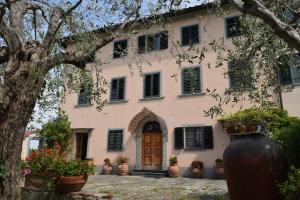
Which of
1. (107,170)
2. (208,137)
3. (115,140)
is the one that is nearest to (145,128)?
(115,140)

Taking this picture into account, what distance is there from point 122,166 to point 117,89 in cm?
478

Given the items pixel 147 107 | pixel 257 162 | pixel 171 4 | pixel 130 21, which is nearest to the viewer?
pixel 257 162

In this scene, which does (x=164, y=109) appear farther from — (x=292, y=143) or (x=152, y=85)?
(x=292, y=143)

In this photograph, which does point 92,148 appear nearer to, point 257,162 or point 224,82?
point 224,82

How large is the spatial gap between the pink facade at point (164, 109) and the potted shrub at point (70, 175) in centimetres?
788

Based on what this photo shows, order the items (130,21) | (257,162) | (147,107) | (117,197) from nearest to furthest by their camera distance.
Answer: (257,162) → (130,21) → (117,197) → (147,107)

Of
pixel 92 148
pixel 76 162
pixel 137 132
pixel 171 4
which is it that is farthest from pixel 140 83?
pixel 171 4

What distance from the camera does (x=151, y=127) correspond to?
18.1 meters

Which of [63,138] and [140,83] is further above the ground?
[140,83]

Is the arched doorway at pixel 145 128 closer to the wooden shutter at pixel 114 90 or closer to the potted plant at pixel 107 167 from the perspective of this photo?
the potted plant at pixel 107 167

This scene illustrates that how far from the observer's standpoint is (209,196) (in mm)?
8828

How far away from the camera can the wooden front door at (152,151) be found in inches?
682

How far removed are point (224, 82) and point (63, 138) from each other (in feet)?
32.9

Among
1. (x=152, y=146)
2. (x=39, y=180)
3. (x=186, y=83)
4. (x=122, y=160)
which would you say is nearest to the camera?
(x=39, y=180)
